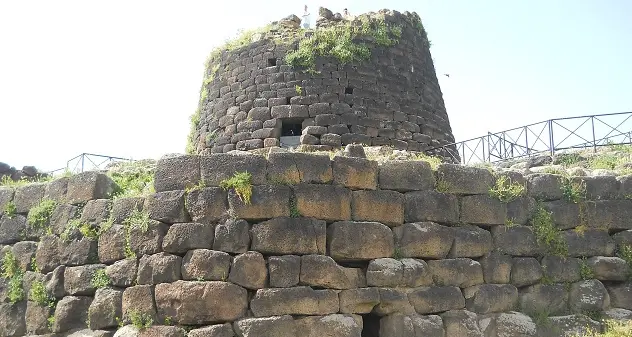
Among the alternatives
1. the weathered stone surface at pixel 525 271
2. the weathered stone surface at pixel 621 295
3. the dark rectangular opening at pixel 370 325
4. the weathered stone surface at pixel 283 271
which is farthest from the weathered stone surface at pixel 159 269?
the weathered stone surface at pixel 621 295

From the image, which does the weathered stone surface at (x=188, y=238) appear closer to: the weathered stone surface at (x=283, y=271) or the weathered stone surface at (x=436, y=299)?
the weathered stone surface at (x=283, y=271)

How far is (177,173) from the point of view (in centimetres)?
729

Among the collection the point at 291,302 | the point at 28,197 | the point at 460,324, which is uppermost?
the point at 28,197

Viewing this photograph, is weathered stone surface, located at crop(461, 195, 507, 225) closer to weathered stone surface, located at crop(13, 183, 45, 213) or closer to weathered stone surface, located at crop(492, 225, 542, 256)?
weathered stone surface, located at crop(492, 225, 542, 256)

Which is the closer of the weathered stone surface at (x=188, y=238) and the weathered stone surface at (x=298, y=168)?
the weathered stone surface at (x=188, y=238)

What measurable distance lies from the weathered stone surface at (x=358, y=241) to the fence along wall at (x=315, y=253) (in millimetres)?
15

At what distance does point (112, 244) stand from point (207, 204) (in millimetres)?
1239

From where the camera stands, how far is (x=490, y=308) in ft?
25.2

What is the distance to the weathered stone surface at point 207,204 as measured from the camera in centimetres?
707

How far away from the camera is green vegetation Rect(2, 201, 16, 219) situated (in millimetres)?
8555

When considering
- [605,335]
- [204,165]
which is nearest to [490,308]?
[605,335]

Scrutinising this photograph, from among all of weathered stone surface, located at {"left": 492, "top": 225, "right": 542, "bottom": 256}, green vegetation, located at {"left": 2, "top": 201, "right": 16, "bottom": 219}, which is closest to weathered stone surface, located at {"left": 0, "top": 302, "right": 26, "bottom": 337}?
green vegetation, located at {"left": 2, "top": 201, "right": 16, "bottom": 219}

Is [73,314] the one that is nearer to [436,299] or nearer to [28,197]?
[28,197]

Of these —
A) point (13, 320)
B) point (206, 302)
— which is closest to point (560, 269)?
point (206, 302)
